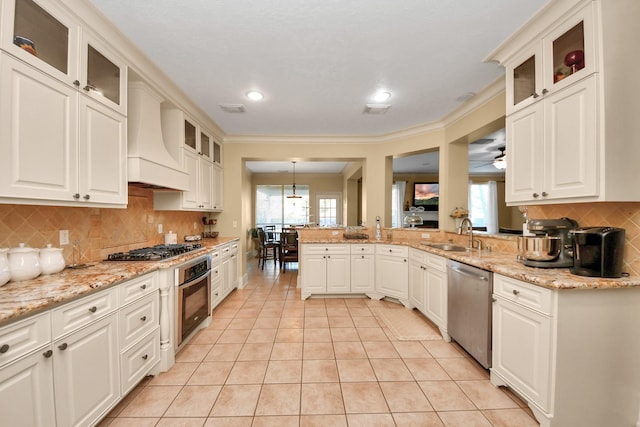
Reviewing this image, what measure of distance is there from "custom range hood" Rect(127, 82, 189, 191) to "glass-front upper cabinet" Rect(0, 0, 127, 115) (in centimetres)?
26

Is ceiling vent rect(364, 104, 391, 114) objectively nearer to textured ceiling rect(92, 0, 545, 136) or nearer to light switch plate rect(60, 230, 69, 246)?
textured ceiling rect(92, 0, 545, 136)

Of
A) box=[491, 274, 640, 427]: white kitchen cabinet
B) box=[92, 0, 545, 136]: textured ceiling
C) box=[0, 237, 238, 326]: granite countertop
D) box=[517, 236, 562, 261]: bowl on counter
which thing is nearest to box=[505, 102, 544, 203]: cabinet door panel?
box=[517, 236, 562, 261]: bowl on counter

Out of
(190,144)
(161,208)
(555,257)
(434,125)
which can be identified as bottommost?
(555,257)

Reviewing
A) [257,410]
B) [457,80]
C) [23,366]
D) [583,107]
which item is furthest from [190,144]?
[583,107]

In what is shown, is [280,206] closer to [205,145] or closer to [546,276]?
[205,145]

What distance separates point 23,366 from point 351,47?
267 centimetres

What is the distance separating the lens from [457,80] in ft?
8.30

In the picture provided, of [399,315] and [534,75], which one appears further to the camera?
[399,315]

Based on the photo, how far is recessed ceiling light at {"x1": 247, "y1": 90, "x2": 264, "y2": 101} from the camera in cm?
276

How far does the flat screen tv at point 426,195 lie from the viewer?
24.9 feet

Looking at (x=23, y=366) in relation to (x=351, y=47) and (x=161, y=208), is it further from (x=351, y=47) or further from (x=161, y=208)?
(x=351, y=47)

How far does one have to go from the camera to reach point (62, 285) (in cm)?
136

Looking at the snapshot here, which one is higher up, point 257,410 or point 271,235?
point 271,235

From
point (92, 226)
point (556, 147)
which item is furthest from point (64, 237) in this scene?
point (556, 147)
